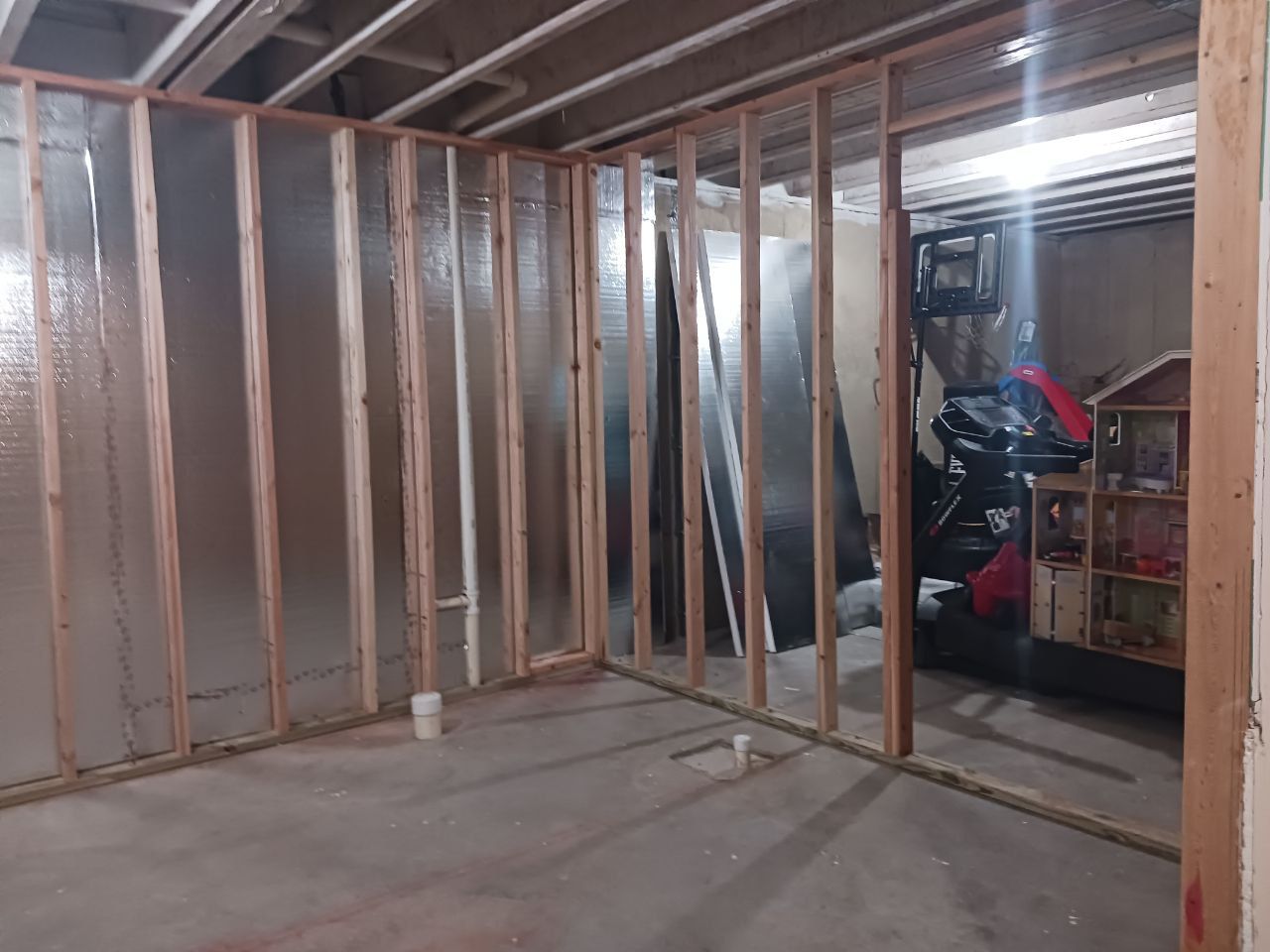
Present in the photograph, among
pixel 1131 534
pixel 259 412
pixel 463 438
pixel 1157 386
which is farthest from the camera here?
pixel 463 438

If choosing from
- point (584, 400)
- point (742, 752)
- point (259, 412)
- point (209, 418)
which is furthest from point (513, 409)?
point (742, 752)

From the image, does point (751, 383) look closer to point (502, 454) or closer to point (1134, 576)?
point (502, 454)

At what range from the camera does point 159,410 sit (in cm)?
336

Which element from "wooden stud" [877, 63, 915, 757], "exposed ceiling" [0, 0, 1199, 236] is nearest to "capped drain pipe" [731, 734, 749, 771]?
"wooden stud" [877, 63, 915, 757]

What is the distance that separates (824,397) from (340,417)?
193 cm

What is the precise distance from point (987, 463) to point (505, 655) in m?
2.48

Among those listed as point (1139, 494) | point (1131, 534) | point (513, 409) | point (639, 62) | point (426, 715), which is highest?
point (639, 62)

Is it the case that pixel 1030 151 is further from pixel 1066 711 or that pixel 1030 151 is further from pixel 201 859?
pixel 201 859

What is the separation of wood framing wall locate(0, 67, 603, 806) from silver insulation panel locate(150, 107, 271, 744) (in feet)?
0.11

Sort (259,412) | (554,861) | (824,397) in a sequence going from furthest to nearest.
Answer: (259,412) → (824,397) → (554,861)

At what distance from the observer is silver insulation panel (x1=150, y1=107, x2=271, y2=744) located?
135 inches

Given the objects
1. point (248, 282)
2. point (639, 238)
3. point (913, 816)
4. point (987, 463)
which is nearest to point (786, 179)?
point (639, 238)

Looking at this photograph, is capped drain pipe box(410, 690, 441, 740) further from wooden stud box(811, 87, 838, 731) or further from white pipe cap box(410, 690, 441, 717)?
→ wooden stud box(811, 87, 838, 731)

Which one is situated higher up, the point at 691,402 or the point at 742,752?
the point at 691,402
